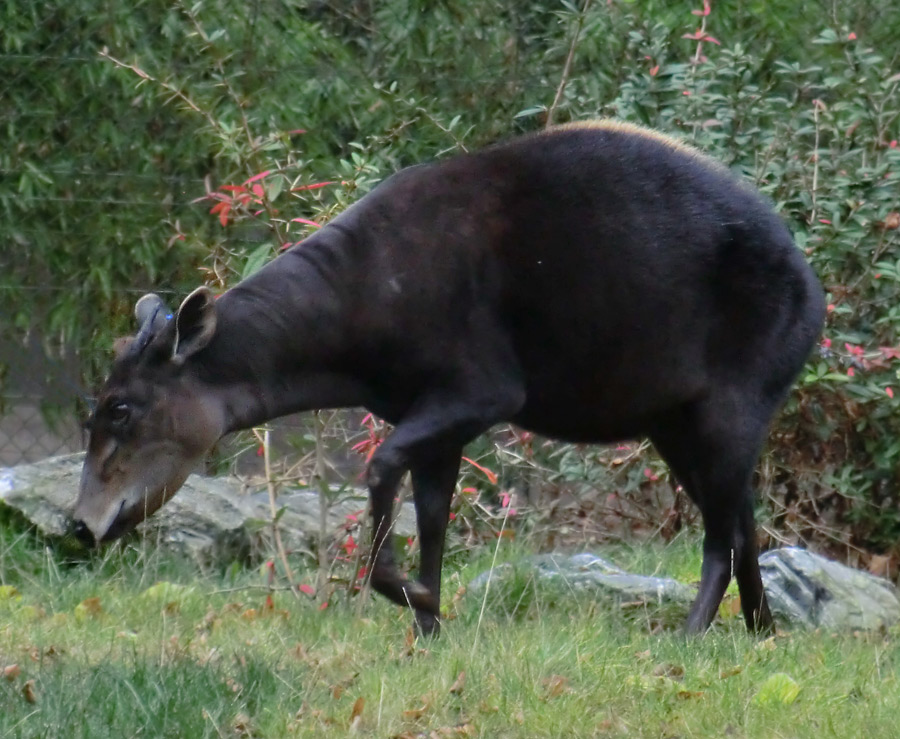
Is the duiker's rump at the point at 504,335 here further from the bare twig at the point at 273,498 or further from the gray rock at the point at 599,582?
the bare twig at the point at 273,498

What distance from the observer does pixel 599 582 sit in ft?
18.4

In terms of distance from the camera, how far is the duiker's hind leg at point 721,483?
16.7ft

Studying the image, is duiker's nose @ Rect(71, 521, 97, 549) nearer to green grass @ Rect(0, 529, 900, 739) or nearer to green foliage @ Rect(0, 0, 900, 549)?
green grass @ Rect(0, 529, 900, 739)

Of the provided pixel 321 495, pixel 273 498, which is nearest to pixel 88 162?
pixel 273 498

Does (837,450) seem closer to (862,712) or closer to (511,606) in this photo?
(511,606)

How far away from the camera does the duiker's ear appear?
14.6 ft

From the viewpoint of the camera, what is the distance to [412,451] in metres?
4.47

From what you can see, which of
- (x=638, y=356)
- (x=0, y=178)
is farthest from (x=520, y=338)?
(x=0, y=178)

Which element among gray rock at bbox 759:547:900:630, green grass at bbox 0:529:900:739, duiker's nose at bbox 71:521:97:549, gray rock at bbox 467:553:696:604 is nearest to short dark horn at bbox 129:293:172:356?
duiker's nose at bbox 71:521:97:549

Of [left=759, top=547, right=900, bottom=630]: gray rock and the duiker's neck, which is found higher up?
the duiker's neck

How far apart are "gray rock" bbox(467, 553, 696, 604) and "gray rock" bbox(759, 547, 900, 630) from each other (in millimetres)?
343

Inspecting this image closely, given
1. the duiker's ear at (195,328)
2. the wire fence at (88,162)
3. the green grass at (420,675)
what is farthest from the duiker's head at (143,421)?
the wire fence at (88,162)

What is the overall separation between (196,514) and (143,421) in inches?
90.8

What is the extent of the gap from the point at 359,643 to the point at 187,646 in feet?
1.79
